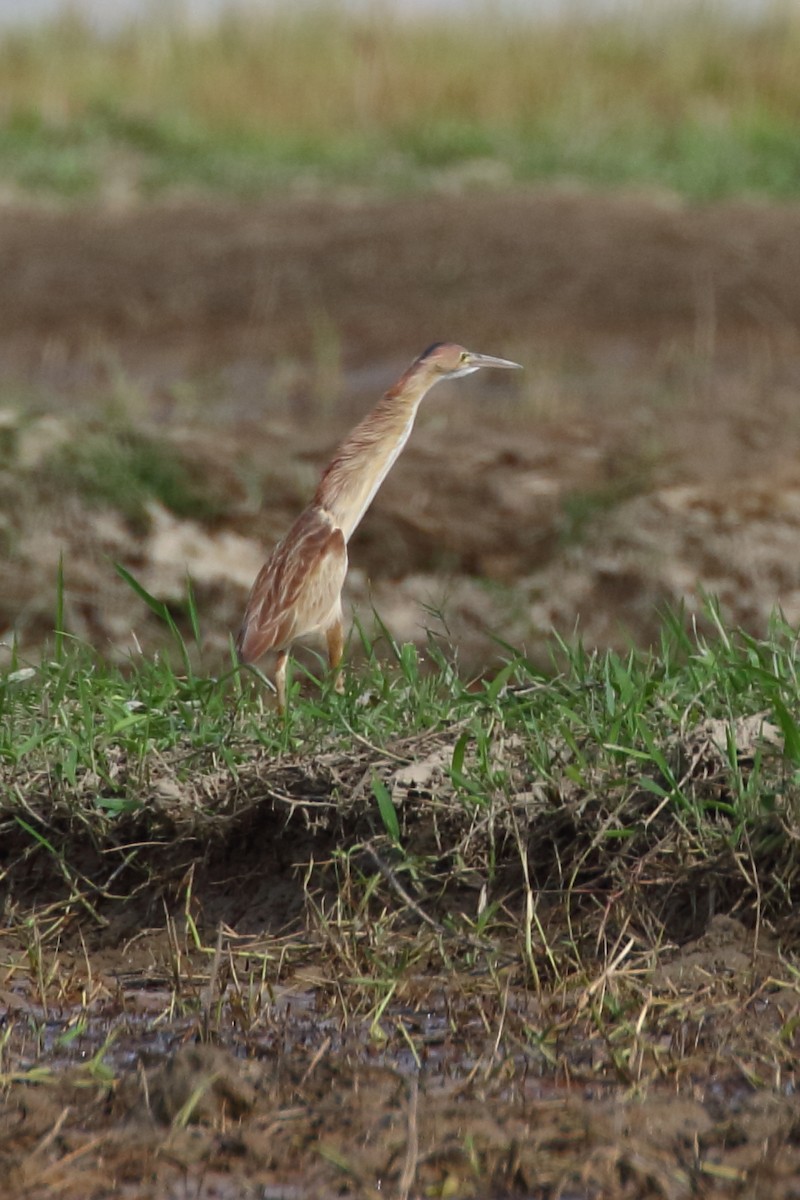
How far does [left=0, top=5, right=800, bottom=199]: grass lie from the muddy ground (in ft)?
5.55

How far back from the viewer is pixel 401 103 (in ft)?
58.1

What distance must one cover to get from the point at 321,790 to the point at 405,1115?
0.96m

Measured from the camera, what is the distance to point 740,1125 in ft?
7.73

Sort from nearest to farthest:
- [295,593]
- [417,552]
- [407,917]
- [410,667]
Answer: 1. [407,917]
2. [295,593]
3. [410,667]
4. [417,552]

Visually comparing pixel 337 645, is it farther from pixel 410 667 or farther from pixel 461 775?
pixel 461 775

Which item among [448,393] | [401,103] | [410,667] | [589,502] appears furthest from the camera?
[401,103]

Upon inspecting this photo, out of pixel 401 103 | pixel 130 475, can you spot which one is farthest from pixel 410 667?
pixel 401 103

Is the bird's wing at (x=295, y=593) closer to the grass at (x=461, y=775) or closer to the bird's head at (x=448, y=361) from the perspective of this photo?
the grass at (x=461, y=775)

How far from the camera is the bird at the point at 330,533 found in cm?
345

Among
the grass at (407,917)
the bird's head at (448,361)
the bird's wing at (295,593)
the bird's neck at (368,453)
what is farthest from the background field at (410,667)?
the bird's head at (448,361)

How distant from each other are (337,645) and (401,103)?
1498 cm

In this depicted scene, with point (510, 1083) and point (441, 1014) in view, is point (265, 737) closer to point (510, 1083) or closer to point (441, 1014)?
point (441, 1014)

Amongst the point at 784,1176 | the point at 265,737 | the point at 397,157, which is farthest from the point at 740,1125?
the point at 397,157

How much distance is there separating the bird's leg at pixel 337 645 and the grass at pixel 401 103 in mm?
11077
